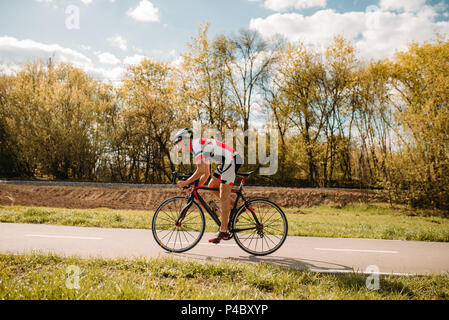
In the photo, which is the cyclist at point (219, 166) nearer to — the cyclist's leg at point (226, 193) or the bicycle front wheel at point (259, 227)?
the cyclist's leg at point (226, 193)

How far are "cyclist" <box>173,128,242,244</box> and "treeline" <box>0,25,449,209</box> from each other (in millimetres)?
18791

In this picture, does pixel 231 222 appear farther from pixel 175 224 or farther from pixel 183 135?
pixel 183 135

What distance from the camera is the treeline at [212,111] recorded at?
23641mm

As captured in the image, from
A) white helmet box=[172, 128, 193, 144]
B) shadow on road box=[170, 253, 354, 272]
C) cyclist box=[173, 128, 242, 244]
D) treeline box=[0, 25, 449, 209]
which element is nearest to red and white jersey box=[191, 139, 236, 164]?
cyclist box=[173, 128, 242, 244]

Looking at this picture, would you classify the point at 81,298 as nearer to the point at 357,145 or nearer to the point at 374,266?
the point at 374,266

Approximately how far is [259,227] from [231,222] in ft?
1.59

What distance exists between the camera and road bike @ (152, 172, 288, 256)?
493 cm

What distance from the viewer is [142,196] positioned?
1811 cm

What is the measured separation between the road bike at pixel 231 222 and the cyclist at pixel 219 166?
0.47 ft

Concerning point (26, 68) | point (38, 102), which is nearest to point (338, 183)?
point (38, 102)

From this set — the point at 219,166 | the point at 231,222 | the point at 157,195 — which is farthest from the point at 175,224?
the point at 157,195

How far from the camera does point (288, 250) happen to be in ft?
17.2

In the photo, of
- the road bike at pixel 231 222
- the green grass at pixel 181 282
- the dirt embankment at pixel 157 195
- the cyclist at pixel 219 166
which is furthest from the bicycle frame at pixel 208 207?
the dirt embankment at pixel 157 195
